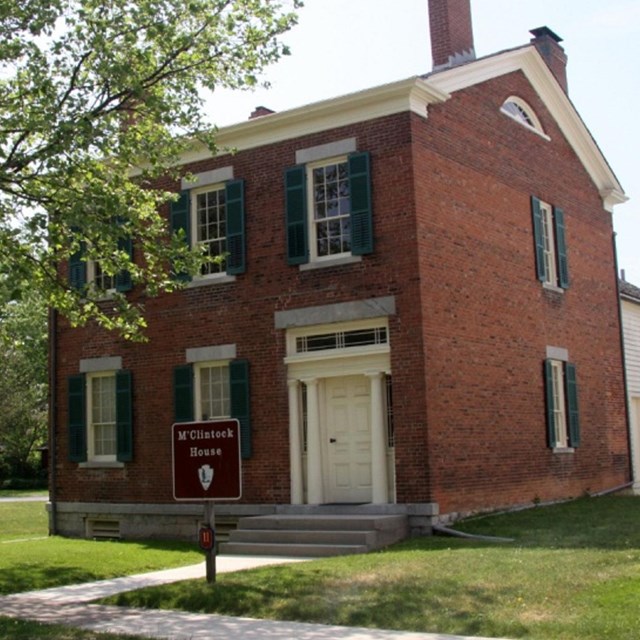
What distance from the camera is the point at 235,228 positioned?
18.1 meters

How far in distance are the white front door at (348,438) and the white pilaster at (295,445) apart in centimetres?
46

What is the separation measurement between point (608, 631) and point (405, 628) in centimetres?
182

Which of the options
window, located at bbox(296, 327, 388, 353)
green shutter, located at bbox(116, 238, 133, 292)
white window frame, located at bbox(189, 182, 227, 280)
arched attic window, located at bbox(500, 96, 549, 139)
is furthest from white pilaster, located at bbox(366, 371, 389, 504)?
arched attic window, located at bbox(500, 96, 549, 139)

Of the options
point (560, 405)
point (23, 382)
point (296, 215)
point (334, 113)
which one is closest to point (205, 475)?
point (296, 215)

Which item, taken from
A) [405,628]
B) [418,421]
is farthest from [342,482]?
[405,628]

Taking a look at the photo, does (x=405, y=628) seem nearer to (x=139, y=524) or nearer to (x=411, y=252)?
(x=411, y=252)

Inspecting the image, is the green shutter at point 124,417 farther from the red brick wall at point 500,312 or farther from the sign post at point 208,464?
the sign post at point 208,464

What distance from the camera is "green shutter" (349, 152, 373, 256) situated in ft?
54.3

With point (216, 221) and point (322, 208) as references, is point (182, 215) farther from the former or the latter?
point (322, 208)

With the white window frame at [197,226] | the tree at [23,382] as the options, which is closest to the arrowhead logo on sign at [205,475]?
the white window frame at [197,226]

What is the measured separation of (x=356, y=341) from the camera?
664 inches

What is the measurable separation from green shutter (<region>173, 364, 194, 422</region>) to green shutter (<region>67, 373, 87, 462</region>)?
2472 millimetres

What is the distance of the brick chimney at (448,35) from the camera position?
20.6 m

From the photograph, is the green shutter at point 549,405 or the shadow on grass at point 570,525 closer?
the shadow on grass at point 570,525
